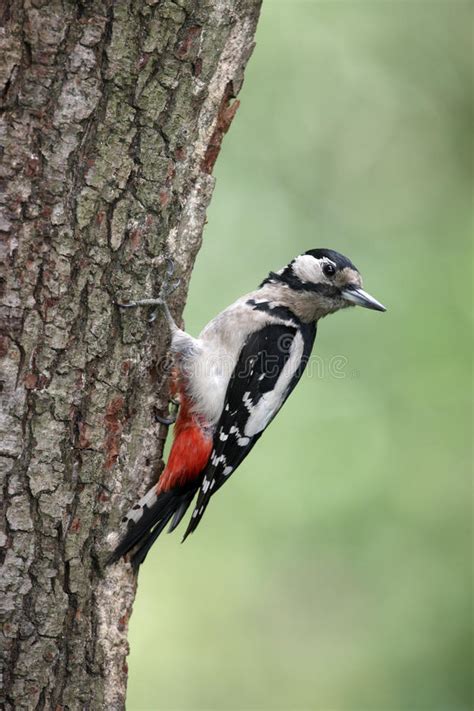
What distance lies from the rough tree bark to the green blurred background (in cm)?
204

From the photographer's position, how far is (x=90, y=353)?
8.92 feet

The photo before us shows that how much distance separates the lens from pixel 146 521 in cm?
303

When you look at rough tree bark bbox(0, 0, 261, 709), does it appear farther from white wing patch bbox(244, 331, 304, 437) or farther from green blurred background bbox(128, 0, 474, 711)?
green blurred background bbox(128, 0, 474, 711)

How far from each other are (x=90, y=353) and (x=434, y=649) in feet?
11.6

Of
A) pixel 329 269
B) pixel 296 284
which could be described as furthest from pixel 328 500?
pixel 329 269

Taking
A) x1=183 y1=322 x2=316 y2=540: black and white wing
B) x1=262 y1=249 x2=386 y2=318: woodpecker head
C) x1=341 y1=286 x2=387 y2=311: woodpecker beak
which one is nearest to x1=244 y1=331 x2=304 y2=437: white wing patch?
x1=183 y1=322 x2=316 y2=540: black and white wing

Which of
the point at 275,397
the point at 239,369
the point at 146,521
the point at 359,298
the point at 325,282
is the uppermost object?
the point at 325,282

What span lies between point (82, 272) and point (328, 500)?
283cm

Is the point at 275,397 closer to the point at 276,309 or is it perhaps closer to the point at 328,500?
the point at 276,309

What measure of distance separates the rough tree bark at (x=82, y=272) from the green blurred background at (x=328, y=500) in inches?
80.4

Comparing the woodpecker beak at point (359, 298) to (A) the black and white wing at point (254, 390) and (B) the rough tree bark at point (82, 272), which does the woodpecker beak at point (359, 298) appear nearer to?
(A) the black and white wing at point (254, 390)

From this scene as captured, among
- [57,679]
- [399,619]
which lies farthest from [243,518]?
[57,679]

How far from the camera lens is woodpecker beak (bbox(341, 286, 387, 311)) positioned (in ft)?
12.6

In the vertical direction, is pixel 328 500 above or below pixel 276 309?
below
